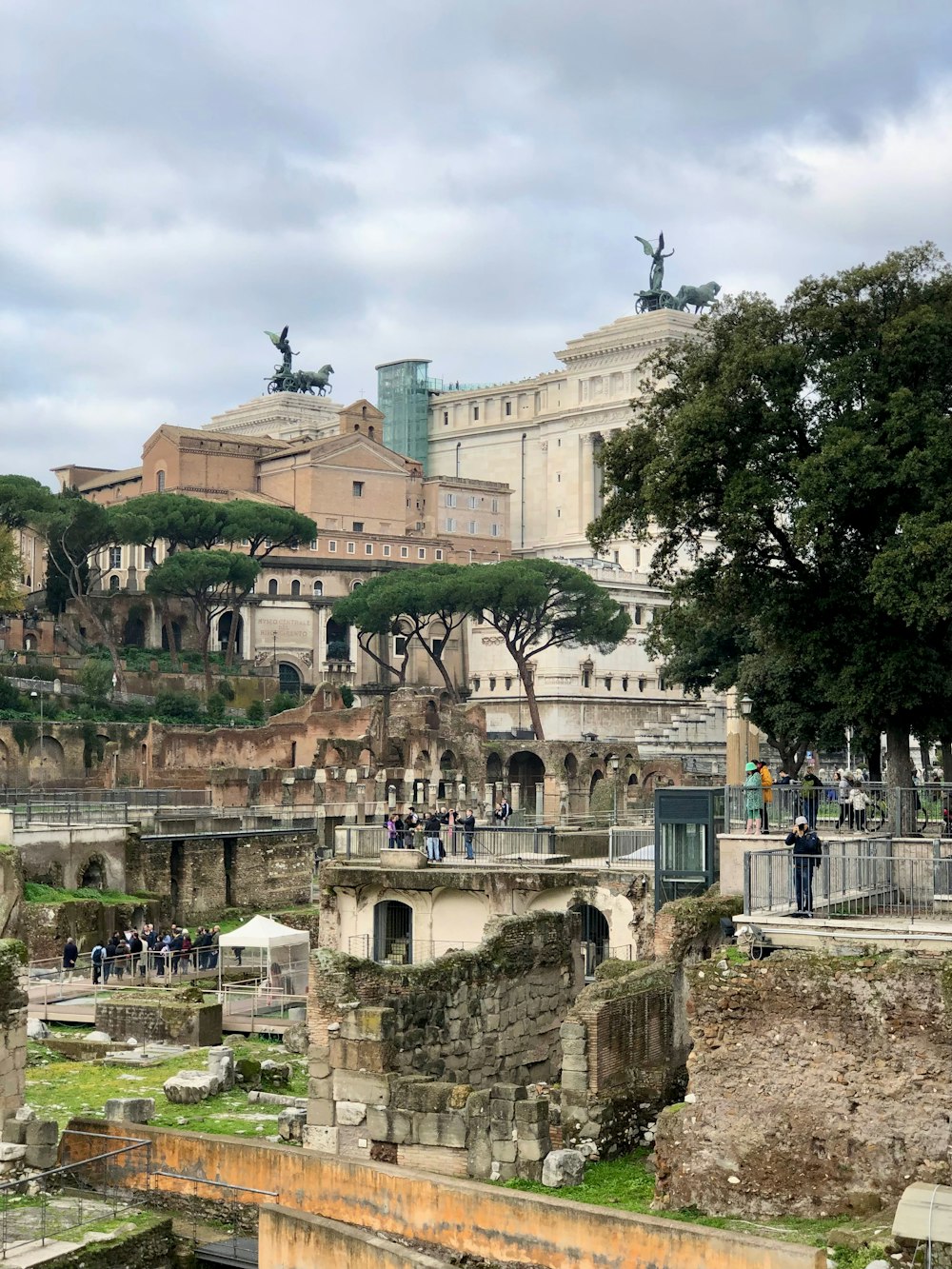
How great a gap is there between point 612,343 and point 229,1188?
106118 mm

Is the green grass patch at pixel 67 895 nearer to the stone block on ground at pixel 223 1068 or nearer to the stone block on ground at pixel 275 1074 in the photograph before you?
the stone block on ground at pixel 275 1074

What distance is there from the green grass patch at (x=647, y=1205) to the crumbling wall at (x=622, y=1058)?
1.12 feet

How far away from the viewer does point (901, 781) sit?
21750 millimetres

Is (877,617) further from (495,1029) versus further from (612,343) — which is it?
(612,343)

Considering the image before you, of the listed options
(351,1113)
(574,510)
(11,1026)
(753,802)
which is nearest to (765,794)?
(753,802)

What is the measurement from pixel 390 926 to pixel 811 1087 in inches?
480

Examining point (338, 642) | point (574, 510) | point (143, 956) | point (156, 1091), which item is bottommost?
point (156, 1091)

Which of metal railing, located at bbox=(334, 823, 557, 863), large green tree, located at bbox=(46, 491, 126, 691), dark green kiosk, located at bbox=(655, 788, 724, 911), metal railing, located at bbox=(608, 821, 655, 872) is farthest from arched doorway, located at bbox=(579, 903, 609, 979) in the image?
large green tree, located at bbox=(46, 491, 126, 691)

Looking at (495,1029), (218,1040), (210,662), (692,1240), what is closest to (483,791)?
(210,662)

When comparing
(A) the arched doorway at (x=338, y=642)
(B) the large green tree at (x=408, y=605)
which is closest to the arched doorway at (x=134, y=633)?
(B) the large green tree at (x=408, y=605)

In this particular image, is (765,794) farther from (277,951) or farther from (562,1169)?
(277,951)

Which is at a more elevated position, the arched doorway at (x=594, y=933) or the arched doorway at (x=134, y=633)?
the arched doorway at (x=134, y=633)

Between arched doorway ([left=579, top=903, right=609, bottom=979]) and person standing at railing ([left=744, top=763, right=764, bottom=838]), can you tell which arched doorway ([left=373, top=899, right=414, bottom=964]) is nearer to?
arched doorway ([left=579, top=903, right=609, bottom=979])

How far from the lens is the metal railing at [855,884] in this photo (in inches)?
621
